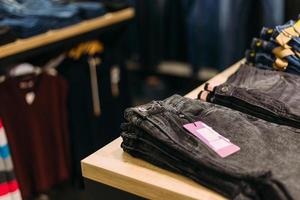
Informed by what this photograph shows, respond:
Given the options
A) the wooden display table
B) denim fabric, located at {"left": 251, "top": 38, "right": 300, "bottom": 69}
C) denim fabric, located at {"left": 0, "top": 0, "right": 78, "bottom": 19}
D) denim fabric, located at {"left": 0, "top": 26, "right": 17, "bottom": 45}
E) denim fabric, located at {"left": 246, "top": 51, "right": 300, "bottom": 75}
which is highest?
denim fabric, located at {"left": 0, "top": 0, "right": 78, "bottom": 19}

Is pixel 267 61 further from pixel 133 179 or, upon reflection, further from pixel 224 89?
pixel 133 179

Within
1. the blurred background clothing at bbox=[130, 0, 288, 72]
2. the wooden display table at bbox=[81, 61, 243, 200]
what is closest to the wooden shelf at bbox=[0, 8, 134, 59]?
the blurred background clothing at bbox=[130, 0, 288, 72]

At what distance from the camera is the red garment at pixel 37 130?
1.63 m

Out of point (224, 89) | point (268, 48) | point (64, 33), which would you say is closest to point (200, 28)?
point (64, 33)

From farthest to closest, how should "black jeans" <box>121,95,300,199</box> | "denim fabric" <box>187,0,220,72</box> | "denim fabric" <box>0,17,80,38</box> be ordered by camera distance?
"denim fabric" <box>187,0,220,72</box> < "denim fabric" <box>0,17,80,38</box> < "black jeans" <box>121,95,300,199</box>

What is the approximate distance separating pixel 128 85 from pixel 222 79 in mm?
940

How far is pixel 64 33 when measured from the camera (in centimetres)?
162

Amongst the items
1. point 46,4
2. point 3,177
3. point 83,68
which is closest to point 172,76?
point 83,68

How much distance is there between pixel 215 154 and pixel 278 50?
553 millimetres

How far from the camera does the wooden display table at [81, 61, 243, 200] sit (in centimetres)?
74

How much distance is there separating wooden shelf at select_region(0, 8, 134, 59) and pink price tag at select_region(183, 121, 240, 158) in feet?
2.77

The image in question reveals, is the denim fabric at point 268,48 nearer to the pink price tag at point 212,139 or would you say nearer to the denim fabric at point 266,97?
the denim fabric at point 266,97

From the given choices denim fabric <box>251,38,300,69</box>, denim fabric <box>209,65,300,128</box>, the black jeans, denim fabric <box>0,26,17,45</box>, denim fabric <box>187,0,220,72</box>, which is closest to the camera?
the black jeans

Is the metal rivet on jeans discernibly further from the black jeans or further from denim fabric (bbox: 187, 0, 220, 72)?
denim fabric (bbox: 187, 0, 220, 72)
